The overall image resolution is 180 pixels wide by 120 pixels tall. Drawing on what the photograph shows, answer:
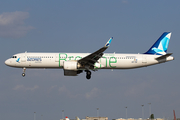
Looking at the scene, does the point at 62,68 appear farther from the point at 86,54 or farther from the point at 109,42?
the point at 109,42

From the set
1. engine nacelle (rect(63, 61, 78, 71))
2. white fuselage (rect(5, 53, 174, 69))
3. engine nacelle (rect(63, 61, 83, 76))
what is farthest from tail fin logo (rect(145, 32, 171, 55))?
engine nacelle (rect(63, 61, 78, 71))

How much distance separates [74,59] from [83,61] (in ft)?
6.91

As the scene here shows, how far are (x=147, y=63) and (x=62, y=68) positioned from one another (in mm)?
15198

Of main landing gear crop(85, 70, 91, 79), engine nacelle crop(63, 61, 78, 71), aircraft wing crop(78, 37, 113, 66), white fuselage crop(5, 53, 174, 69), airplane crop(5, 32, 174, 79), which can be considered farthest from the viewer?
main landing gear crop(85, 70, 91, 79)

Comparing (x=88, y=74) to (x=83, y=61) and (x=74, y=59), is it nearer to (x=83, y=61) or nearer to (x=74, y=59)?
(x=83, y=61)

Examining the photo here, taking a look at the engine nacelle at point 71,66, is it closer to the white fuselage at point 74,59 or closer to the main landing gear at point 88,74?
the white fuselage at point 74,59

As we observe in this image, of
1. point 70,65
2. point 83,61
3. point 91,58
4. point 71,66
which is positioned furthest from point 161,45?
point 70,65

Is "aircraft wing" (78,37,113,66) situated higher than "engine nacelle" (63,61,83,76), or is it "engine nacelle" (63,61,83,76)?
"aircraft wing" (78,37,113,66)

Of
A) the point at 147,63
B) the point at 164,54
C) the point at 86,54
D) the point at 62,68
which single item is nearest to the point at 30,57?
the point at 62,68

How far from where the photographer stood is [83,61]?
51312 millimetres

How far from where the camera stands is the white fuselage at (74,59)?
171 feet

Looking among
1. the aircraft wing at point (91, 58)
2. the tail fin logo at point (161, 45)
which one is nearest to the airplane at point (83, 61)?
the aircraft wing at point (91, 58)

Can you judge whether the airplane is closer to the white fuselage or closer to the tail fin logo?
the white fuselage

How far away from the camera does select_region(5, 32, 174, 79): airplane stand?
169ft
